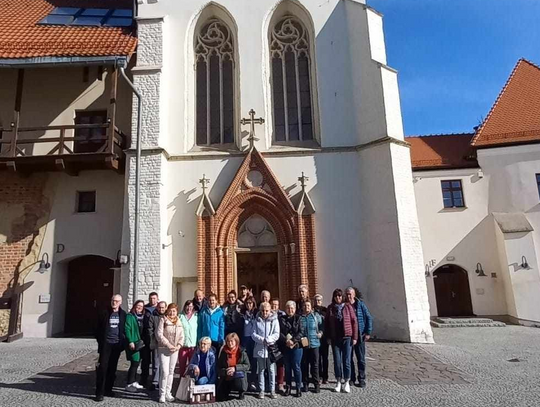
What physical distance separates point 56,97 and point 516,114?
18596 mm

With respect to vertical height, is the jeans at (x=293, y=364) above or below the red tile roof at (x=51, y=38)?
below

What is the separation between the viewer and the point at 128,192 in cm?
1205

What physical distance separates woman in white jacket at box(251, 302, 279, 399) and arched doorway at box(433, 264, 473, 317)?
41.2ft

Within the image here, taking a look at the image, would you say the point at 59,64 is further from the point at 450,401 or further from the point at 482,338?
the point at 482,338

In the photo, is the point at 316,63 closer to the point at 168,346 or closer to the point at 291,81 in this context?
the point at 291,81

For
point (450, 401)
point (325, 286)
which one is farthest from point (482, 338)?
point (450, 401)

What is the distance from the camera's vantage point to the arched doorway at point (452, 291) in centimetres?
1655

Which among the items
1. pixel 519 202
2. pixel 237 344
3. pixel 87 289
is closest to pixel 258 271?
pixel 87 289

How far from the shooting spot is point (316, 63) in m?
13.8

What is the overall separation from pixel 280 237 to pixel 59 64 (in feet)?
28.7

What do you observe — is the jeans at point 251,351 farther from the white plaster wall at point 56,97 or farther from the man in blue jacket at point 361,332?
the white plaster wall at point 56,97

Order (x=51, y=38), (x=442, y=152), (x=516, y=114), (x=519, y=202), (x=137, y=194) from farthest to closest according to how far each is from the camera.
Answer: (x=442, y=152)
(x=516, y=114)
(x=519, y=202)
(x=51, y=38)
(x=137, y=194)

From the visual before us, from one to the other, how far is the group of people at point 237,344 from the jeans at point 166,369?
1 centimetres

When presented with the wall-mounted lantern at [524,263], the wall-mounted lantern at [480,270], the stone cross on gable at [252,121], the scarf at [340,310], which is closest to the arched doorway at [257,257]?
the stone cross on gable at [252,121]
